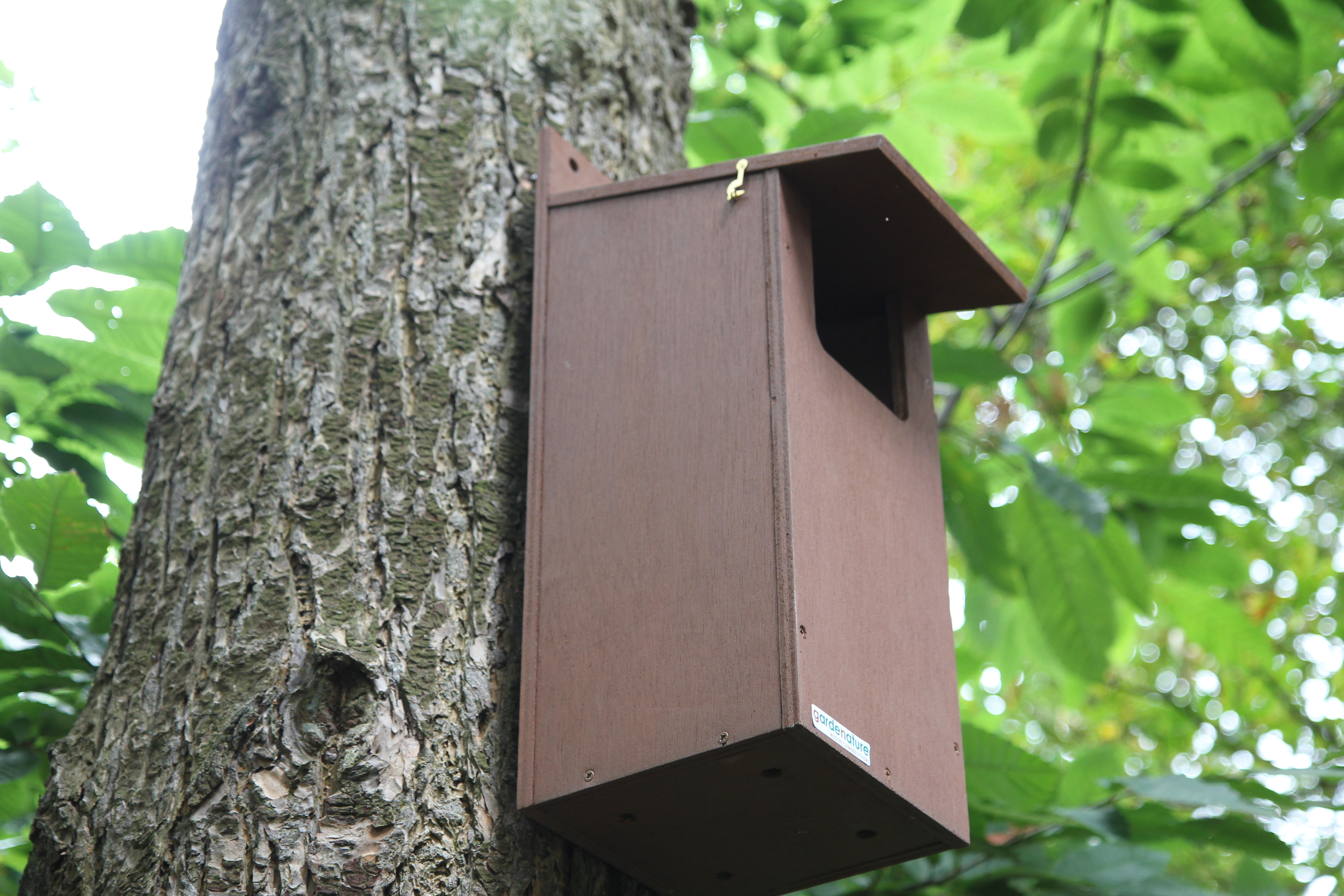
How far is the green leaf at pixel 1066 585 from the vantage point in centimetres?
213

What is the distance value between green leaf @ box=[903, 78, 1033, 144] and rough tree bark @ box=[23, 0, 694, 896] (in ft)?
3.30

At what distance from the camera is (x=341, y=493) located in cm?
141

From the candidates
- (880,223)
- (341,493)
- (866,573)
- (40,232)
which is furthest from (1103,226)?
(40,232)

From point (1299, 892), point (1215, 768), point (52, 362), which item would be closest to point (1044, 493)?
point (52, 362)

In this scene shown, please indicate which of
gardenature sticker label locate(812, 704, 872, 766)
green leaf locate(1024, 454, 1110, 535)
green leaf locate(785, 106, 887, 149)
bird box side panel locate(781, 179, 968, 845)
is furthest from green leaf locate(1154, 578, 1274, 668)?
gardenature sticker label locate(812, 704, 872, 766)

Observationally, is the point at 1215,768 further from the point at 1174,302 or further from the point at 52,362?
the point at 52,362

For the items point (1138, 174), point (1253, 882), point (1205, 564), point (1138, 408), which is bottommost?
point (1253, 882)

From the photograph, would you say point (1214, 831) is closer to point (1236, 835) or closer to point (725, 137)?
point (1236, 835)

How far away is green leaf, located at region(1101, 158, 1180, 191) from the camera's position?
8.11 feet

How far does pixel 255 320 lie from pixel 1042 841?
1.39 metres

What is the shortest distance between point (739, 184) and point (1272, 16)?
1.16 meters

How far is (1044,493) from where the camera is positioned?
2078mm

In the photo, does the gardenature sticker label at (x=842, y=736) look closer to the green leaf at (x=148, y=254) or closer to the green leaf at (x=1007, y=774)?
the green leaf at (x=1007, y=774)

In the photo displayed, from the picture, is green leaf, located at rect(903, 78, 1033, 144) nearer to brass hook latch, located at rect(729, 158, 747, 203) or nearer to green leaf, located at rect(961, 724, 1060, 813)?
brass hook latch, located at rect(729, 158, 747, 203)
